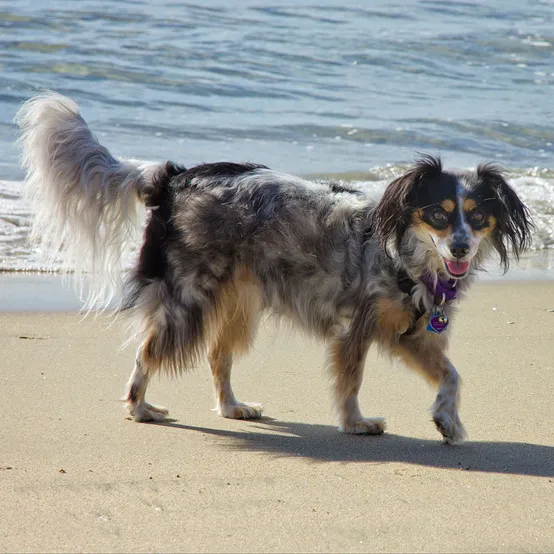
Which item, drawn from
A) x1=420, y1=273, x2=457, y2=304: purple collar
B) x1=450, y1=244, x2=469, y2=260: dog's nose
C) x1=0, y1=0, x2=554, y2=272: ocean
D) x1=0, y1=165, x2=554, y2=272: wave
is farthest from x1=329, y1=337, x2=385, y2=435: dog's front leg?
x1=0, y1=0, x2=554, y2=272: ocean

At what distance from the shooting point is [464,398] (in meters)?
4.71

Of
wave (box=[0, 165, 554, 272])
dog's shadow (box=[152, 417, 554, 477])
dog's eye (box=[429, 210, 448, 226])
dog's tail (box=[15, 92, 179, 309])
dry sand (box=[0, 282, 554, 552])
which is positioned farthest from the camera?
wave (box=[0, 165, 554, 272])

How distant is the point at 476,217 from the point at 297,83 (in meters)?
12.5

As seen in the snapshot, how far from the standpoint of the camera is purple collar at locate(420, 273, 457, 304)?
166 inches

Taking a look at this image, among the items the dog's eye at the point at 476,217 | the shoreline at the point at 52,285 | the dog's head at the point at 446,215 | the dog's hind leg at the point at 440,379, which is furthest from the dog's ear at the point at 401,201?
the shoreline at the point at 52,285

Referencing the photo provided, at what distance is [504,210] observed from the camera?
167 inches

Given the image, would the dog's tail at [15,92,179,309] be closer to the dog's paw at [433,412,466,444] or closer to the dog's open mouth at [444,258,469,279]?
the dog's open mouth at [444,258,469,279]

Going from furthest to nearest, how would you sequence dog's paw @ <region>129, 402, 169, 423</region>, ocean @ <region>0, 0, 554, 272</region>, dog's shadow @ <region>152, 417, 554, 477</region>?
ocean @ <region>0, 0, 554, 272</region>, dog's paw @ <region>129, 402, 169, 423</region>, dog's shadow @ <region>152, 417, 554, 477</region>

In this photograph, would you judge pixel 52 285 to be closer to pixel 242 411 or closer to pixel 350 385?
pixel 242 411

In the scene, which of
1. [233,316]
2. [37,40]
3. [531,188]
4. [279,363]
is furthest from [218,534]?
[37,40]

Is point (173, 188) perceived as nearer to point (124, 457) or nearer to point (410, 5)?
point (124, 457)

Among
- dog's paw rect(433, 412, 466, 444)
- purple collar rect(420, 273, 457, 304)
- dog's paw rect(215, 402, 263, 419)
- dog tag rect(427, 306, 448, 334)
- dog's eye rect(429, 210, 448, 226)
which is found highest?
dog's eye rect(429, 210, 448, 226)

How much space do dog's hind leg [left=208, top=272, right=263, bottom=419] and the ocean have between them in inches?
114

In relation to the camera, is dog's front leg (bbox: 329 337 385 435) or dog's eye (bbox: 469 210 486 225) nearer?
dog's eye (bbox: 469 210 486 225)
